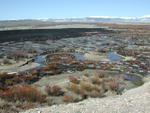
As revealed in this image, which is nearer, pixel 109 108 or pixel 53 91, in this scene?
pixel 109 108

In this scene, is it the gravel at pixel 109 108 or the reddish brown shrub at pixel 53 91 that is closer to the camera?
the gravel at pixel 109 108

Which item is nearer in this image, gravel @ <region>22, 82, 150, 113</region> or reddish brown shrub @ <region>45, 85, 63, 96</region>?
gravel @ <region>22, 82, 150, 113</region>

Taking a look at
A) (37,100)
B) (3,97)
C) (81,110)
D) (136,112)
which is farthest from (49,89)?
(136,112)

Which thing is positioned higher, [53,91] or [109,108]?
[109,108]

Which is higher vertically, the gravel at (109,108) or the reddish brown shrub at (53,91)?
the gravel at (109,108)

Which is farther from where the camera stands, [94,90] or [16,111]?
[94,90]

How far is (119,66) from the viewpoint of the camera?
21172mm

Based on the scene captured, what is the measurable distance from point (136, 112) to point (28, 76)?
36.5ft

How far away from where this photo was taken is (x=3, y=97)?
397 inches

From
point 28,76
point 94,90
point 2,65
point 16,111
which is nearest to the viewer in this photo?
point 16,111

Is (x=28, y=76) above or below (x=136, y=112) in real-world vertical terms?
below

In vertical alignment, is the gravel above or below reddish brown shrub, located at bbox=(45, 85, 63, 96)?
above

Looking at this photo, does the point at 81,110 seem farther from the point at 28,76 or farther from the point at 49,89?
the point at 28,76

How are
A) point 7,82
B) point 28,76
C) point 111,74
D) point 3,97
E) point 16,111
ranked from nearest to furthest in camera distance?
point 16,111 → point 3,97 → point 7,82 → point 28,76 → point 111,74
